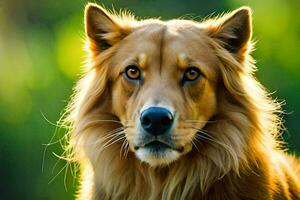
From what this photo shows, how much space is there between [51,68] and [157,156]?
10.6 metres

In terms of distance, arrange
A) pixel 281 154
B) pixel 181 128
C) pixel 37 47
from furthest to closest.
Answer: pixel 37 47 < pixel 281 154 < pixel 181 128

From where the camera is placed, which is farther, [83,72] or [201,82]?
[83,72]

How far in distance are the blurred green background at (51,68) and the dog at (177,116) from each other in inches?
154

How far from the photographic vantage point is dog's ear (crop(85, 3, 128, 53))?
8.59m

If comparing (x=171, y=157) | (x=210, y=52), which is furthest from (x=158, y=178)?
(x=210, y=52)

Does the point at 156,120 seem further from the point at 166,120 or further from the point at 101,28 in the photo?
the point at 101,28

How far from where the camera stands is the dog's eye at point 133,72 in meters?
8.28

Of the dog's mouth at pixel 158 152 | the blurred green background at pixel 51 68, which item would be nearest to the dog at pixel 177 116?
the dog's mouth at pixel 158 152

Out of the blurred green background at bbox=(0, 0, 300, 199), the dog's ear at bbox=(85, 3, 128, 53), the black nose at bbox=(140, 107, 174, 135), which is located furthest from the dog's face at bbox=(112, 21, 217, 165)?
the blurred green background at bbox=(0, 0, 300, 199)

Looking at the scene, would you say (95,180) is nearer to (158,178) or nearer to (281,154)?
(158,178)

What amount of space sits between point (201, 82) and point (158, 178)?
2.58ft

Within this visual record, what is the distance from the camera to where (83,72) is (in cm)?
896

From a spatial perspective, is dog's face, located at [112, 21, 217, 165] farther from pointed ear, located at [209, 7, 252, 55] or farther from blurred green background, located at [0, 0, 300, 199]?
blurred green background, located at [0, 0, 300, 199]

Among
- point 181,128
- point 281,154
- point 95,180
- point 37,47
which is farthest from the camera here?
point 37,47
